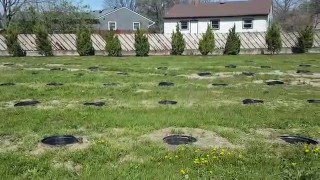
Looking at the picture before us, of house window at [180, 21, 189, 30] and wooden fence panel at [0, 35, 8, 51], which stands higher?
house window at [180, 21, 189, 30]

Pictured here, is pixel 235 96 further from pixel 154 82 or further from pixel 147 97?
pixel 154 82

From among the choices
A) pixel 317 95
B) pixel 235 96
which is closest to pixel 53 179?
pixel 235 96

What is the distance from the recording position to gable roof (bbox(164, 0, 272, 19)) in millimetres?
40375

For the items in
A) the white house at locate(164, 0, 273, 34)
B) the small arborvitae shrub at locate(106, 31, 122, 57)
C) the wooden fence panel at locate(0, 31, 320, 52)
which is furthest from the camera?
the white house at locate(164, 0, 273, 34)

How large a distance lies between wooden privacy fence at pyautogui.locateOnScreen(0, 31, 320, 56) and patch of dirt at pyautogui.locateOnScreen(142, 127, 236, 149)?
1748 cm

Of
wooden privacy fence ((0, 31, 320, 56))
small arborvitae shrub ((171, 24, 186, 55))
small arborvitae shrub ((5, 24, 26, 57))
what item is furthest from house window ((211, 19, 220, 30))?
small arborvitae shrub ((5, 24, 26, 57))

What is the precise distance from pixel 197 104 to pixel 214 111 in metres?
0.73

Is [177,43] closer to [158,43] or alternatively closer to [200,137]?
[158,43]

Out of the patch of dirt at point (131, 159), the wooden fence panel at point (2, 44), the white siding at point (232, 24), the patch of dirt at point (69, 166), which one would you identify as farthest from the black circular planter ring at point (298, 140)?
the white siding at point (232, 24)

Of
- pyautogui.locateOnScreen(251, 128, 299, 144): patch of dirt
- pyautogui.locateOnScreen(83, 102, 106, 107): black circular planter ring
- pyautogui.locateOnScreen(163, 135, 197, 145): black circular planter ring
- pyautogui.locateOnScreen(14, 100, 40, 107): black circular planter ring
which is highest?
pyautogui.locateOnScreen(14, 100, 40, 107): black circular planter ring

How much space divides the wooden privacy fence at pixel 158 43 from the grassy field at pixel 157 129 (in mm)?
12236

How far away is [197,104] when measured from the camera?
26.4 ft

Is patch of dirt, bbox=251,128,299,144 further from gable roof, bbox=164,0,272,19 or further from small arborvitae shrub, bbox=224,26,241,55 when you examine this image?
gable roof, bbox=164,0,272,19

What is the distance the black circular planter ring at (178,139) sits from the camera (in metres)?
5.38
